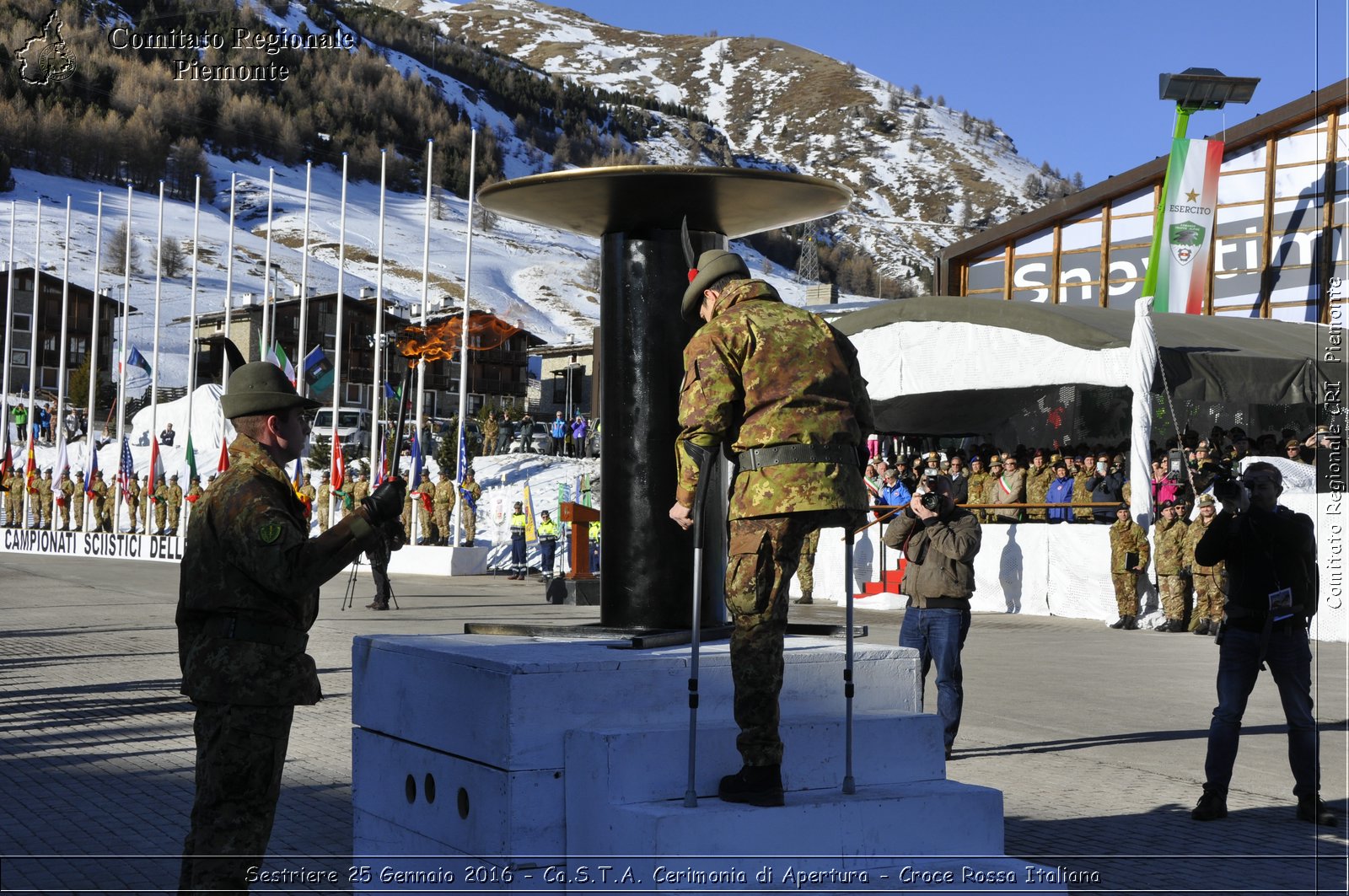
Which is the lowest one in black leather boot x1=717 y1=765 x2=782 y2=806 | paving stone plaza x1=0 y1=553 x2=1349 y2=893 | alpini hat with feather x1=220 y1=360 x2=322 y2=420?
paving stone plaza x1=0 y1=553 x2=1349 y2=893

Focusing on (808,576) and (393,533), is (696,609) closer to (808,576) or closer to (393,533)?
(393,533)

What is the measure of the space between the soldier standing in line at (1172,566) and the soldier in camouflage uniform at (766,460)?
14681mm

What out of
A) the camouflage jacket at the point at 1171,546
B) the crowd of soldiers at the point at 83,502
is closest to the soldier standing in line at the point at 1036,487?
the camouflage jacket at the point at 1171,546

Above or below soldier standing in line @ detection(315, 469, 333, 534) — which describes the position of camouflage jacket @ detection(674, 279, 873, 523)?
above

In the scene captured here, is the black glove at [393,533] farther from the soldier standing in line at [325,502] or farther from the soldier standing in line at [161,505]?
the soldier standing in line at [161,505]

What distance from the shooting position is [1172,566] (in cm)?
1916

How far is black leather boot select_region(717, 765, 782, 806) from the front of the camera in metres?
5.17

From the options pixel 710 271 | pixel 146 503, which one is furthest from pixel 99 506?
pixel 710 271

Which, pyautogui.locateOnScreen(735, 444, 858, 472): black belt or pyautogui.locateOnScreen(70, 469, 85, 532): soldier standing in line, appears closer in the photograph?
pyautogui.locateOnScreen(735, 444, 858, 472): black belt

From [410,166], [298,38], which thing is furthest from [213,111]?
[298,38]

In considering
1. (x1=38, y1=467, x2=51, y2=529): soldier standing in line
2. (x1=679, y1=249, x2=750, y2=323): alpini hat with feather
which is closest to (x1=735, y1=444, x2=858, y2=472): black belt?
(x1=679, y1=249, x2=750, y2=323): alpini hat with feather

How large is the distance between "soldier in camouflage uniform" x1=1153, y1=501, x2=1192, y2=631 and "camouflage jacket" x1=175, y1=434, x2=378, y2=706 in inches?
629

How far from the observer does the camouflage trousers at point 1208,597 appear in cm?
1867

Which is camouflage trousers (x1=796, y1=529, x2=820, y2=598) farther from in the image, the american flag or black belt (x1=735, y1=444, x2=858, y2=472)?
the american flag
